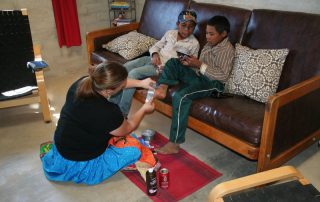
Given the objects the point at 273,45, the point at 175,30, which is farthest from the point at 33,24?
the point at 273,45

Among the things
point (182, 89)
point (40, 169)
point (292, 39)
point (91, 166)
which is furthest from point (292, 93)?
point (40, 169)

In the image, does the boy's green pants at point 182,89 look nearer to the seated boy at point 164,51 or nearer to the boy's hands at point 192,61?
the boy's hands at point 192,61

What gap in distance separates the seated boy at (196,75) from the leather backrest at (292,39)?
0.26 metres

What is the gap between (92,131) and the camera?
5.94 ft

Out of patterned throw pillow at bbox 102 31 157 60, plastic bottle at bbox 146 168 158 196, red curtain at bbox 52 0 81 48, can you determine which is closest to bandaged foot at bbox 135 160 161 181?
plastic bottle at bbox 146 168 158 196

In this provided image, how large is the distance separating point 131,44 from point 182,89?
3.51 ft

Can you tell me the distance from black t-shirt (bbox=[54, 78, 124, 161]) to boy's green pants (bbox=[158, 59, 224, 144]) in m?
0.52

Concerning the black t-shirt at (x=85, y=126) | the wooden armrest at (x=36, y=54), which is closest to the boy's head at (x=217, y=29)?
the black t-shirt at (x=85, y=126)

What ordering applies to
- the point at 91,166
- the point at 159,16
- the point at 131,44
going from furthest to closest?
the point at 159,16 < the point at 131,44 < the point at 91,166

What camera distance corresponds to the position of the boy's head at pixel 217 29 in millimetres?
2340

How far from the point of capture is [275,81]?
210 centimetres

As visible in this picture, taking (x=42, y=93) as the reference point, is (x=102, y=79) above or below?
above

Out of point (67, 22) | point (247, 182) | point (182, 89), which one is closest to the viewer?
point (247, 182)

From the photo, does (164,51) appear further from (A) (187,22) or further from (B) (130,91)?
(B) (130,91)
